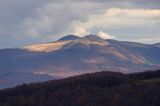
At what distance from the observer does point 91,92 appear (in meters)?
90.9

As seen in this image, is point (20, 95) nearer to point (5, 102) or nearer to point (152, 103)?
point (5, 102)

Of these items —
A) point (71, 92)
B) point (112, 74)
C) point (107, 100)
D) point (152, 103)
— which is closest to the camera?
point (152, 103)

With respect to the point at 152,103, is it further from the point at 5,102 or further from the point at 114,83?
the point at 5,102

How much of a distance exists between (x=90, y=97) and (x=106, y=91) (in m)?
2.53

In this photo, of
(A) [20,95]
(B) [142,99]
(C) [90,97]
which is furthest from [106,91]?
(A) [20,95]

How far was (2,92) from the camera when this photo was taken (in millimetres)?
103875

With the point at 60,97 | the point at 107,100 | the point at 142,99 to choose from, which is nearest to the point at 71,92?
the point at 60,97

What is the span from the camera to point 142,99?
8294 cm

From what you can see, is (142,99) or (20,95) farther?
(20,95)

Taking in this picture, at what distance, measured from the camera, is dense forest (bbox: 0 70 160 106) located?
276 feet

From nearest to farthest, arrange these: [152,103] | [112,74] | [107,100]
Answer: [152,103]
[107,100]
[112,74]

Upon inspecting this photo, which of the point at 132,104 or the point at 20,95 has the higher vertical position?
the point at 132,104

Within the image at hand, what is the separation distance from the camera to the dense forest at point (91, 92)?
84.1 m

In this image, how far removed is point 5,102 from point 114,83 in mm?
17120
